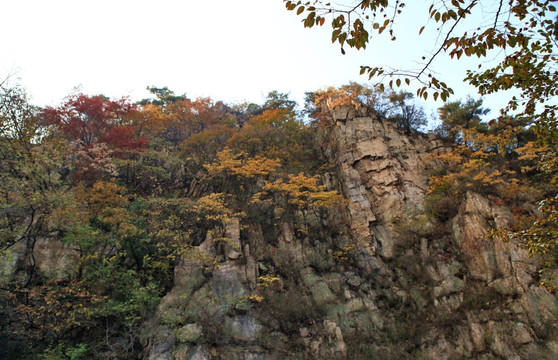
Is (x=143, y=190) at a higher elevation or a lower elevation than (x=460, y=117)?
lower

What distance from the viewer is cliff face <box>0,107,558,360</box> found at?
9539 millimetres

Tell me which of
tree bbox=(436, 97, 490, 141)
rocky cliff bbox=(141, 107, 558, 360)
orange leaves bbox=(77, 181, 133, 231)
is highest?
tree bbox=(436, 97, 490, 141)

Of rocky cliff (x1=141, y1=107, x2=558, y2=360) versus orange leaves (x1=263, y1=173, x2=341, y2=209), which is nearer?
rocky cliff (x1=141, y1=107, x2=558, y2=360)

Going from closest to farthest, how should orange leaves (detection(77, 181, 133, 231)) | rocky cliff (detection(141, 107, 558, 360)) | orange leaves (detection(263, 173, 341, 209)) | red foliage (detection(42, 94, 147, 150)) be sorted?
rocky cliff (detection(141, 107, 558, 360)), orange leaves (detection(77, 181, 133, 231)), orange leaves (detection(263, 173, 341, 209)), red foliage (detection(42, 94, 147, 150))

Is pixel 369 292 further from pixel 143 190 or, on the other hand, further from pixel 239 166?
pixel 143 190

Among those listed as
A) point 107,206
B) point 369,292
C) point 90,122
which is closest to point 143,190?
point 107,206

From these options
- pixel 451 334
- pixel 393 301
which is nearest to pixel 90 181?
pixel 393 301

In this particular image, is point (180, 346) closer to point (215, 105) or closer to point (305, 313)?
point (305, 313)

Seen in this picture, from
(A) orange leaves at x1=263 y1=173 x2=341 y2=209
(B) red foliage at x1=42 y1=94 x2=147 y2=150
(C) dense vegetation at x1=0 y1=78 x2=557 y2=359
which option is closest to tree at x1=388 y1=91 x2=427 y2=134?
(C) dense vegetation at x1=0 y1=78 x2=557 y2=359

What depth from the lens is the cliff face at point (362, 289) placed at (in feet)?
31.3

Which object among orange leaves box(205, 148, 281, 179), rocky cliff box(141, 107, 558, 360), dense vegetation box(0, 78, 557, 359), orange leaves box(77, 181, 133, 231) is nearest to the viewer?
dense vegetation box(0, 78, 557, 359)

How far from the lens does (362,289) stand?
12.0 metres

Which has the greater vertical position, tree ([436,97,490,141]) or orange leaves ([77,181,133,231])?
tree ([436,97,490,141])

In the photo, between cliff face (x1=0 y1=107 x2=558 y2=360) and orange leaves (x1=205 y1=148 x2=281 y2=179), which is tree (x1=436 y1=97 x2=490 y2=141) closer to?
cliff face (x1=0 y1=107 x2=558 y2=360)
